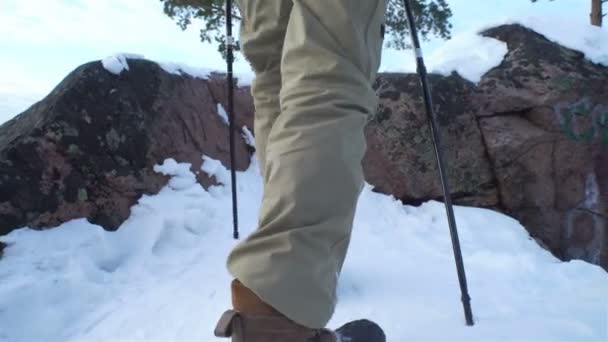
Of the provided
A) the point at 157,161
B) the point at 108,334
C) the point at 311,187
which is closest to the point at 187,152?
the point at 157,161

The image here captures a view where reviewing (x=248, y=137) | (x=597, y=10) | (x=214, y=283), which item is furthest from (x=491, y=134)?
(x=597, y=10)

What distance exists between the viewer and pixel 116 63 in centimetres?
285

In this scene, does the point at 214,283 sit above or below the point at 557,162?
below

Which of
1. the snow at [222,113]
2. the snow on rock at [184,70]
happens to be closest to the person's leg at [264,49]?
the snow on rock at [184,70]

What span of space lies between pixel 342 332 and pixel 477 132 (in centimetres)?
257

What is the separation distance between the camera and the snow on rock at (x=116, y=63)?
2787mm

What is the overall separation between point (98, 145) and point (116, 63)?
598 mm

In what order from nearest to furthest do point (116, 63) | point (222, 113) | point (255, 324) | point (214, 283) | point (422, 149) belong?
point (255, 324), point (214, 283), point (116, 63), point (422, 149), point (222, 113)

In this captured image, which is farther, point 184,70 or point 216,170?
point 184,70

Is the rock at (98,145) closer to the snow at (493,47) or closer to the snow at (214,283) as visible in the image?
the snow at (214,283)

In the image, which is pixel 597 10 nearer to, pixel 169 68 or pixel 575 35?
pixel 575 35

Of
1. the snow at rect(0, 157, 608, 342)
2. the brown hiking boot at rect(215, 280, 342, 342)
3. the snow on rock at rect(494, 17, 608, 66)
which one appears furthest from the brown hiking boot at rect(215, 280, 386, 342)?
the snow on rock at rect(494, 17, 608, 66)

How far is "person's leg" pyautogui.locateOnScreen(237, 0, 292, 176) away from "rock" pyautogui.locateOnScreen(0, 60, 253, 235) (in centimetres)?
132

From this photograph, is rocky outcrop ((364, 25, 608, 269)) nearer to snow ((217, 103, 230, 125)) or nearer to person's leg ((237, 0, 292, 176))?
snow ((217, 103, 230, 125))
